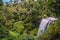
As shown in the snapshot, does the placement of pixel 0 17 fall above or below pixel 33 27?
above

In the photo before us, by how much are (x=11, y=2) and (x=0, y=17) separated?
1595mm

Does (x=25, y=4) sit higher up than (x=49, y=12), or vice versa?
(x=25, y=4)

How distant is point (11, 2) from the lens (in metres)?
11.2

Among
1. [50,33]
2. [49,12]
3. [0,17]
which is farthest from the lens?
[49,12]

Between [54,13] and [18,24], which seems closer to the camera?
[18,24]

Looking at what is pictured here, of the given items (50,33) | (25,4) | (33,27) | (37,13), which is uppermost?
(25,4)

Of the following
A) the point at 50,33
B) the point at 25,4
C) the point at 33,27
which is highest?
the point at 25,4

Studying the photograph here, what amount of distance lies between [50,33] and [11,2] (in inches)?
200

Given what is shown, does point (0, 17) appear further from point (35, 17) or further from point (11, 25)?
point (35, 17)

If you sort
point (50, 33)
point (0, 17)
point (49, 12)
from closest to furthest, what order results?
point (50, 33) → point (0, 17) → point (49, 12)

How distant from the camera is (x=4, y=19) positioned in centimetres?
1017

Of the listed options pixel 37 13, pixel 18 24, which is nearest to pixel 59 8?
pixel 37 13

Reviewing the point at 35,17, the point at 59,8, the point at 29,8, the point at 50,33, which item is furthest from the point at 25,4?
the point at 50,33

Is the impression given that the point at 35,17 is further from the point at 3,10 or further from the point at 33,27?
the point at 3,10
